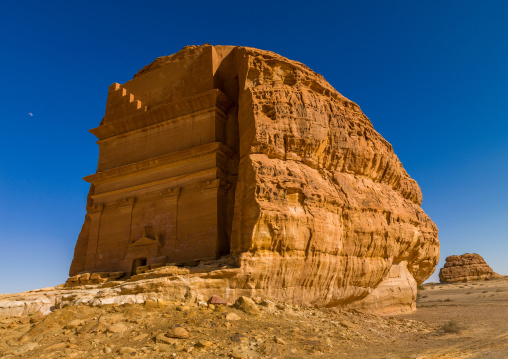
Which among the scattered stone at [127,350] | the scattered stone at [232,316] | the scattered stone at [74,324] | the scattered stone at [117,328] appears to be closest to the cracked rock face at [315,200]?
the scattered stone at [232,316]

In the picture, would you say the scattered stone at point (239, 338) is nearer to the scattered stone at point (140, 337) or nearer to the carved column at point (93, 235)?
the scattered stone at point (140, 337)

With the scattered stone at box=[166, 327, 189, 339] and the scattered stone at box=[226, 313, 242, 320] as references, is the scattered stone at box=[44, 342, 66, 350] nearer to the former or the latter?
the scattered stone at box=[166, 327, 189, 339]

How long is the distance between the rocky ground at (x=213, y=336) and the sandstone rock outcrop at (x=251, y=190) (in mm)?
1178

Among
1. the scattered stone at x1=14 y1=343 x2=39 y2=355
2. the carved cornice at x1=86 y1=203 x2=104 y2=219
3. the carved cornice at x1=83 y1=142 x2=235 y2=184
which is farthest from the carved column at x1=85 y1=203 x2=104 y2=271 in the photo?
the scattered stone at x1=14 y1=343 x2=39 y2=355

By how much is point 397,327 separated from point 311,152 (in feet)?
23.9

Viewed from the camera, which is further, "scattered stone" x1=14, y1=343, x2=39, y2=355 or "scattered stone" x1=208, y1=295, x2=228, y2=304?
"scattered stone" x1=208, y1=295, x2=228, y2=304

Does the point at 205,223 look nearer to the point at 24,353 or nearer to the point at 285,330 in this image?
the point at 285,330

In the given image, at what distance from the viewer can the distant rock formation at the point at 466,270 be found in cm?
5241

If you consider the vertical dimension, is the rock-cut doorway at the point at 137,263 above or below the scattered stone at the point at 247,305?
above

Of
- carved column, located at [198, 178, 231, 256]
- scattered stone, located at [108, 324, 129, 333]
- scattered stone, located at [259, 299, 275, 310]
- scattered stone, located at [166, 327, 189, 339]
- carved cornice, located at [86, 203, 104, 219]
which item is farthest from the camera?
carved cornice, located at [86, 203, 104, 219]

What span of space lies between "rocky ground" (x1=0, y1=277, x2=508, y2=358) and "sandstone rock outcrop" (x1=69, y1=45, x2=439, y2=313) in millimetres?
1178

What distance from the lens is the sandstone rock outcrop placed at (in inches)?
489

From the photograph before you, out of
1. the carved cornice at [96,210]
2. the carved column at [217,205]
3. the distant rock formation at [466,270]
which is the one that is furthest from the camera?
the distant rock formation at [466,270]

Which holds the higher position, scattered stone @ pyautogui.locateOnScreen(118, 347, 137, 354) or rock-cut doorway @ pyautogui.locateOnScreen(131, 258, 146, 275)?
rock-cut doorway @ pyautogui.locateOnScreen(131, 258, 146, 275)
